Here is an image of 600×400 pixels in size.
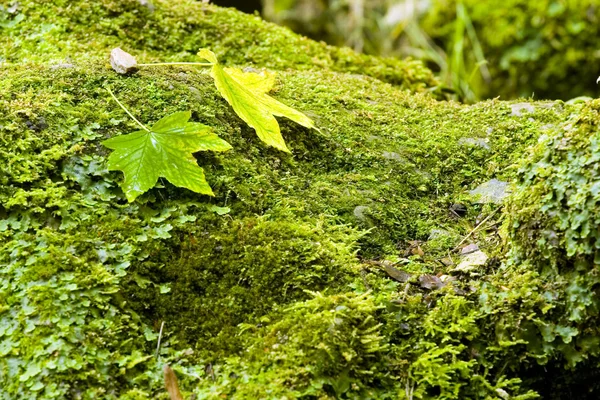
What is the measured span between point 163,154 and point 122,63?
25.4 inches

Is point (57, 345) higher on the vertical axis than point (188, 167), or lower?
lower

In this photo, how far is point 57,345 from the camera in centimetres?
158

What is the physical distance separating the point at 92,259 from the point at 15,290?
226 millimetres

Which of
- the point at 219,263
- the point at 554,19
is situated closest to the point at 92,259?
the point at 219,263

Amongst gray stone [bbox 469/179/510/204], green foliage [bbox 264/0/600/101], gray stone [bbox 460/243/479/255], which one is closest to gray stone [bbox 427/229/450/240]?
gray stone [bbox 460/243/479/255]

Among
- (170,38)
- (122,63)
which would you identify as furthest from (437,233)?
(170,38)

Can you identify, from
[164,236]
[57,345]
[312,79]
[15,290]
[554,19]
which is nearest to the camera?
[57,345]

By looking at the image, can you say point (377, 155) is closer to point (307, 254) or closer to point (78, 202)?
point (307, 254)

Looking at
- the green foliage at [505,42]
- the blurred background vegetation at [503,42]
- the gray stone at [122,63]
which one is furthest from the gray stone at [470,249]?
the green foliage at [505,42]

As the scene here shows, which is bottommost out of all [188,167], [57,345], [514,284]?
[57,345]

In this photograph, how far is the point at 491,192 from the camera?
92.2 inches

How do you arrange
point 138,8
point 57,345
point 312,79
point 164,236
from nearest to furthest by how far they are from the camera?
point 57,345 → point 164,236 → point 312,79 → point 138,8

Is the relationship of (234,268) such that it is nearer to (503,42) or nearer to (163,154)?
(163,154)

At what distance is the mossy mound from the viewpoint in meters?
1.63
